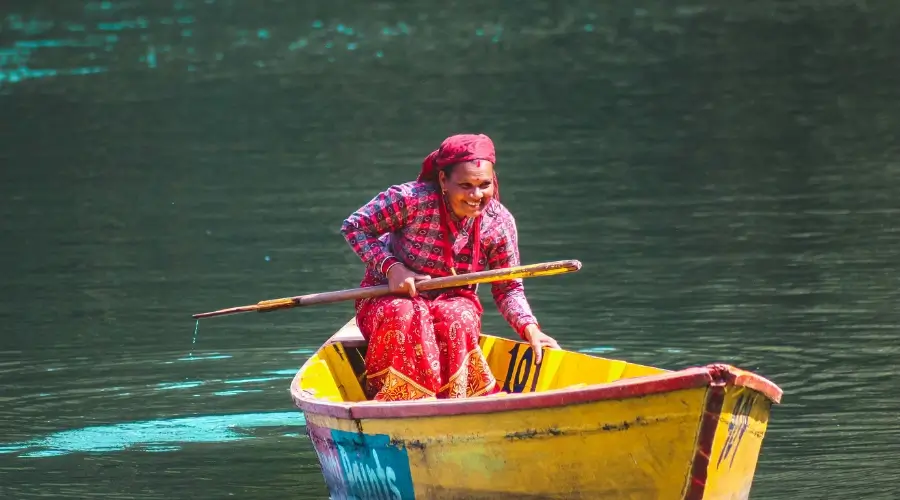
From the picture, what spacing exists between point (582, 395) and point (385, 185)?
10.8m

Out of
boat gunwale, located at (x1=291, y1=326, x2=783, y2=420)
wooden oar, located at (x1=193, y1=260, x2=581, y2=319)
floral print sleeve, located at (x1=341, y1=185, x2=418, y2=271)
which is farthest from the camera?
floral print sleeve, located at (x1=341, y1=185, x2=418, y2=271)

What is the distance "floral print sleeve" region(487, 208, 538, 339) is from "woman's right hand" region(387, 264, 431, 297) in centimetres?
41

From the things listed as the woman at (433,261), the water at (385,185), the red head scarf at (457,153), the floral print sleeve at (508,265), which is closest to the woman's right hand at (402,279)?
the woman at (433,261)

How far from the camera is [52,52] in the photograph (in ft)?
91.0

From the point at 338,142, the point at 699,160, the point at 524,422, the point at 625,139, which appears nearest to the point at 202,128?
the point at 338,142

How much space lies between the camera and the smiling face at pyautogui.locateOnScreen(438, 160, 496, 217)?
20.8 feet

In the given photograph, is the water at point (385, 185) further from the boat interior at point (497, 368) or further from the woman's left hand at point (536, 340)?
the woman's left hand at point (536, 340)

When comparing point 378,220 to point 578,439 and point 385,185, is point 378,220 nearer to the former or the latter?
point 578,439

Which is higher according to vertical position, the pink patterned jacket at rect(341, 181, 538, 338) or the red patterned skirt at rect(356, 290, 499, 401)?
the pink patterned jacket at rect(341, 181, 538, 338)

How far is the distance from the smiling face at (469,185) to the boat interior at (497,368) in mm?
819

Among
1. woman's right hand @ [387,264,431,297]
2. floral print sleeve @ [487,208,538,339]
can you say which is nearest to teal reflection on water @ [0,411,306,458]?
floral print sleeve @ [487,208,538,339]

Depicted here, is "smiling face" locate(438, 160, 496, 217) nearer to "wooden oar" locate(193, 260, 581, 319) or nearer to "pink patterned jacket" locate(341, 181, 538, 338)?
"pink patterned jacket" locate(341, 181, 538, 338)

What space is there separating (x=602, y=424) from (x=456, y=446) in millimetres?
611

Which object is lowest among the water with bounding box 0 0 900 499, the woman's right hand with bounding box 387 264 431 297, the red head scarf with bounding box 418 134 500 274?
the water with bounding box 0 0 900 499
